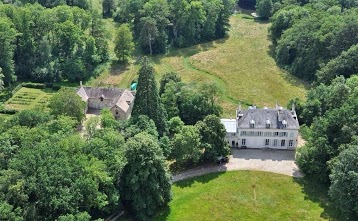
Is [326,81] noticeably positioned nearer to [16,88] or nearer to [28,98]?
[28,98]

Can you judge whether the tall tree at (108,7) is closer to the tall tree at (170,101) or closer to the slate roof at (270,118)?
the tall tree at (170,101)

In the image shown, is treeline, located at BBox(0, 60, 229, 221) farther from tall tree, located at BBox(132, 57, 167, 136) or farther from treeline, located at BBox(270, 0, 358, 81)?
treeline, located at BBox(270, 0, 358, 81)

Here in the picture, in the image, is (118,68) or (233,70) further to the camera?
(233,70)

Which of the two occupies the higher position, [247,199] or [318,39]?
[318,39]

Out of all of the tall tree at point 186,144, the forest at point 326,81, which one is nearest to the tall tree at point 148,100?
the tall tree at point 186,144

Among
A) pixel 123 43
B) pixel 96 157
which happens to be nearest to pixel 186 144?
pixel 96 157

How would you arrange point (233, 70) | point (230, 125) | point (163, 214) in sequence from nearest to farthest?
point (163, 214) < point (230, 125) < point (233, 70)

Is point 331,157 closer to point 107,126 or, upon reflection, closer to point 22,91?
point 107,126
